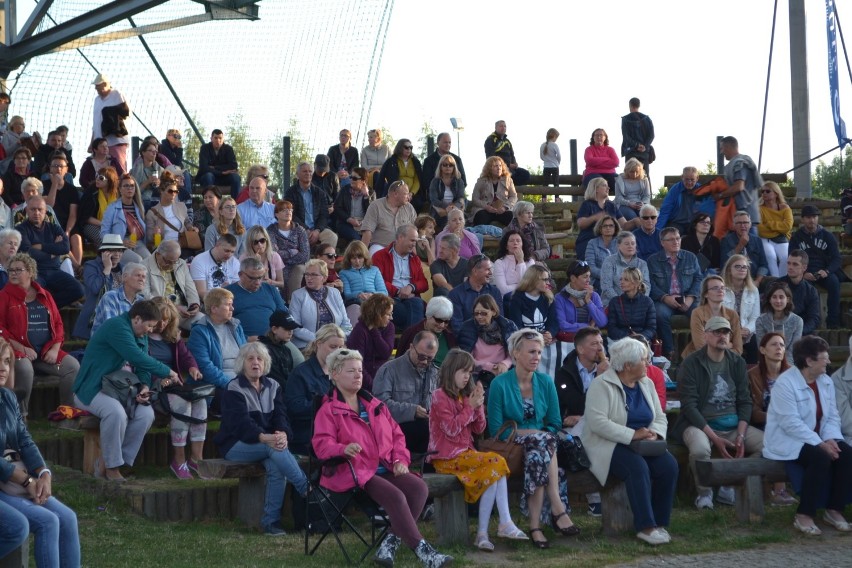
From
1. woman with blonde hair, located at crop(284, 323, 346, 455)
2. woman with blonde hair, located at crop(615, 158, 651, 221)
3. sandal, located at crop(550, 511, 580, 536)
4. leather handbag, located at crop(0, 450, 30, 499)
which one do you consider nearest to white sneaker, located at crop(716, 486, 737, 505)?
sandal, located at crop(550, 511, 580, 536)

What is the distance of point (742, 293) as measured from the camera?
11703 mm

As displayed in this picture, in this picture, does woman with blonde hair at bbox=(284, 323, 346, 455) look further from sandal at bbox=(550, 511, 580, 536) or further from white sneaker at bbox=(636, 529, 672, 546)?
white sneaker at bbox=(636, 529, 672, 546)

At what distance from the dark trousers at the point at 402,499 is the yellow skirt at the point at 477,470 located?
333mm

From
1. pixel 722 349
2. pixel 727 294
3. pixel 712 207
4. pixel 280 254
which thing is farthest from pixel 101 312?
pixel 712 207

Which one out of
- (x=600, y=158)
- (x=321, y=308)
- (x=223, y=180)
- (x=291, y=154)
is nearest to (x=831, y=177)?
(x=600, y=158)

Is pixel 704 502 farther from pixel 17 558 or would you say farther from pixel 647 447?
pixel 17 558

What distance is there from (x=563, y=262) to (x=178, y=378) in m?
6.08

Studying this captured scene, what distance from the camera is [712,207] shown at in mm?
14695

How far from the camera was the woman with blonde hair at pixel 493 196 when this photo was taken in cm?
1515

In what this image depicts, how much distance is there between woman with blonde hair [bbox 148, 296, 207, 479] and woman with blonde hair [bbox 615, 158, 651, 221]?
24.8ft

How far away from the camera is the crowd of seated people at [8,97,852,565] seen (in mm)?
8039

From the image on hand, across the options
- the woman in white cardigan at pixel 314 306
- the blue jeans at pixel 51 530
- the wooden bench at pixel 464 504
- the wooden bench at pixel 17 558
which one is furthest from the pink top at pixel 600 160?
the wooden bench at pixel 17 558

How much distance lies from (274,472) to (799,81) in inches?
509

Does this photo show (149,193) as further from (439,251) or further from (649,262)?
(649,262)
